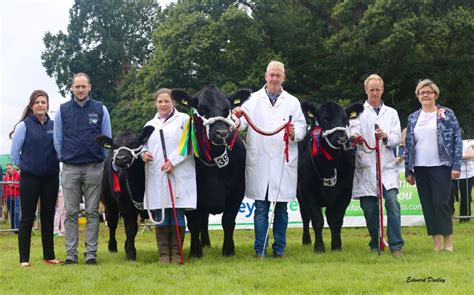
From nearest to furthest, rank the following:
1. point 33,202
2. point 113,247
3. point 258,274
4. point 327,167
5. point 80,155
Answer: point 258,274 → point 80,155 → point 33,202 → point 327,167 → point 113,247

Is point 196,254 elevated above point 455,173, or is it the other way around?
point 455,173

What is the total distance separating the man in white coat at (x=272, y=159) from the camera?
25.7 feet

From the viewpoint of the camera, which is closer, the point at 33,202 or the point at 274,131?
the point at 33,202

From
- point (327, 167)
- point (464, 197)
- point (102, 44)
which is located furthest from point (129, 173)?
point (102, 44)

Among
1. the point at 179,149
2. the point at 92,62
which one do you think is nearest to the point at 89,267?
the point at 179,149

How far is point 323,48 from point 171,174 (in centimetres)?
2449

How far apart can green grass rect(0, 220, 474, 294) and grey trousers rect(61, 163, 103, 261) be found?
0.30 meters

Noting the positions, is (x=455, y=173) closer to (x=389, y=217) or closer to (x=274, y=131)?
(x=389, y=217)

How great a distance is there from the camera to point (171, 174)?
24.7 feet

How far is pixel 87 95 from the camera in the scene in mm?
7762

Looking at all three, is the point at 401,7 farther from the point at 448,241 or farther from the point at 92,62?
the point at 92,62

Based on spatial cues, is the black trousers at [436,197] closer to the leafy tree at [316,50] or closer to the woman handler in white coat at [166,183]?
the woman handler in white coat at [166,183]

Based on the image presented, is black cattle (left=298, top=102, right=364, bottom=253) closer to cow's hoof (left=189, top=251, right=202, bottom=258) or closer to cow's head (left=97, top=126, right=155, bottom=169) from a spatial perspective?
cow's hoof (left=189, top=251, right=202, bottom=258)

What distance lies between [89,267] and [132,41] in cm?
4945
